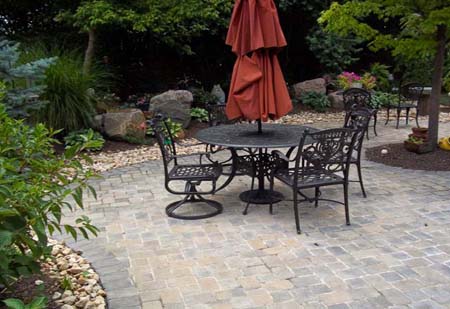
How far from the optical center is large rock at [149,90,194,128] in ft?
25.0

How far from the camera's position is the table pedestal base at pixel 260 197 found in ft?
13.7

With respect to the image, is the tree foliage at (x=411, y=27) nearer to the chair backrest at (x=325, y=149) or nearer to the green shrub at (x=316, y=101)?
the chair backrest at (x=325, y=149)

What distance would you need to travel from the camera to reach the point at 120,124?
22.1 feet

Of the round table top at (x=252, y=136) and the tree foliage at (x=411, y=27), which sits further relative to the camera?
the tree foliage at (x=411, y=27)

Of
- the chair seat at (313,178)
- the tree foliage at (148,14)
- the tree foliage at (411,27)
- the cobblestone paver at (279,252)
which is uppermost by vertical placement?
the tree foliage at (148,14)

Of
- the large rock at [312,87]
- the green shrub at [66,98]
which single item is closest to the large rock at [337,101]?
the large rock at [312,87]

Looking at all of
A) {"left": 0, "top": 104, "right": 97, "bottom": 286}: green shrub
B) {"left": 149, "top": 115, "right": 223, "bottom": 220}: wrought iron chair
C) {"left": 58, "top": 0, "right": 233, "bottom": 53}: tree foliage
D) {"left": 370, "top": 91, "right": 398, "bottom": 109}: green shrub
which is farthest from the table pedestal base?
{"left": 370, "top": 91, "right": 398, "bottom": 109}: green shrub

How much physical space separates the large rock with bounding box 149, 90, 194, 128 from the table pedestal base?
11.5ft

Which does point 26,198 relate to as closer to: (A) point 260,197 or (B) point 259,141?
(B) point 259,141

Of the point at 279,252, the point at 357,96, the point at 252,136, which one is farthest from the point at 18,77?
the point at 357,96

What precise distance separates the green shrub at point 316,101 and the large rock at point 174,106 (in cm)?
325

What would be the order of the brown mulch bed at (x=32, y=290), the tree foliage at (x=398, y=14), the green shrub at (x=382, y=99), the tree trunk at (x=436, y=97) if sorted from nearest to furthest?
the brown mulch bed at (x=32, y=290) < the tree foliage at (x=398, y=14) < the tree trunk at (x=436, y=97) < the green shrub at (x=382, y=99)

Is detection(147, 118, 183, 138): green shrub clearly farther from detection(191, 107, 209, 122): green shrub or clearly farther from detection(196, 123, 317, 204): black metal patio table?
detection(196, 123, 317, 204): black metal patio table

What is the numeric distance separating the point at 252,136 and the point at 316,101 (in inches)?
240
